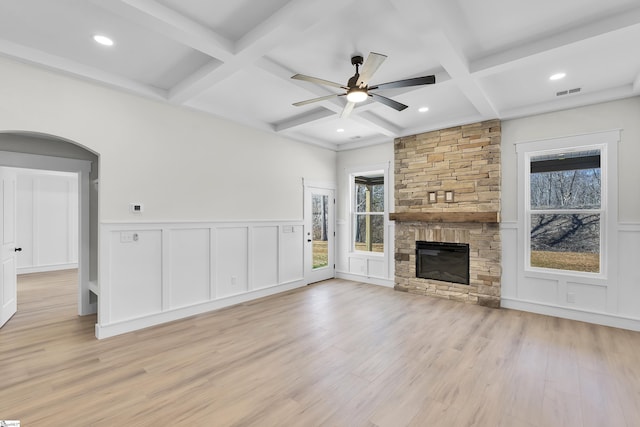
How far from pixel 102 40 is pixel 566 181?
5915 millimetres

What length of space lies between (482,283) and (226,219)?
420 cm

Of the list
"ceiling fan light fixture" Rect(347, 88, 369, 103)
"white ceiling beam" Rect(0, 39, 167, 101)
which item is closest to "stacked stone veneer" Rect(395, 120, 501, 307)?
"ceiling fan light fixture" Rect(347, 88, 369, 103)

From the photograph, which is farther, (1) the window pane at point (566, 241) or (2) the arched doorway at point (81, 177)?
(1) the window pane at point (566, 241)

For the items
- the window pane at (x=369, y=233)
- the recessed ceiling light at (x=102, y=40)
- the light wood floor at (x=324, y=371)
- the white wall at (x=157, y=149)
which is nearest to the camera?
the light wood floor at (x=324, y=371)

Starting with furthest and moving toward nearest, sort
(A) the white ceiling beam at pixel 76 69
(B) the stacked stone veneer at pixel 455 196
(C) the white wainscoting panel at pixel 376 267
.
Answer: (C) the white wainscoting panel at pixel 376 267 → (B) the stacked stone veneer at pixel 455 196 → (A) the white ceiling beam at pixel 76 69

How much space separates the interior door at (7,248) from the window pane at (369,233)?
5565 millimetres

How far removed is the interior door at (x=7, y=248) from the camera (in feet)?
12.1

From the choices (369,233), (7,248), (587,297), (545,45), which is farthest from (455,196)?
(7,248)

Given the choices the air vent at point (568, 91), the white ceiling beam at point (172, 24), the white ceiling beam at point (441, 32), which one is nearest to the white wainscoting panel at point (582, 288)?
the air vent at point (568, 91)

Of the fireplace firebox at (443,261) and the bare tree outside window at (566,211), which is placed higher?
the bare tree outside window at (566,211)

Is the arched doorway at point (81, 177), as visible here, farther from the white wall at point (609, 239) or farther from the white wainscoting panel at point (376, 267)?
the white wall at point (609, 239)

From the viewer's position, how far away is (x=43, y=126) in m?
3.04

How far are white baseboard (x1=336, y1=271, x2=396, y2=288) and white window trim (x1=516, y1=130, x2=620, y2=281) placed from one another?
2.21 metres

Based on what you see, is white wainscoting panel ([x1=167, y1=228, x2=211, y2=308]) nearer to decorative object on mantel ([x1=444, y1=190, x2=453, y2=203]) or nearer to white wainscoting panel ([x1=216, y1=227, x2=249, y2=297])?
white wainscoting panel ([x1=216, y1=227, x2=249, y2=297])
